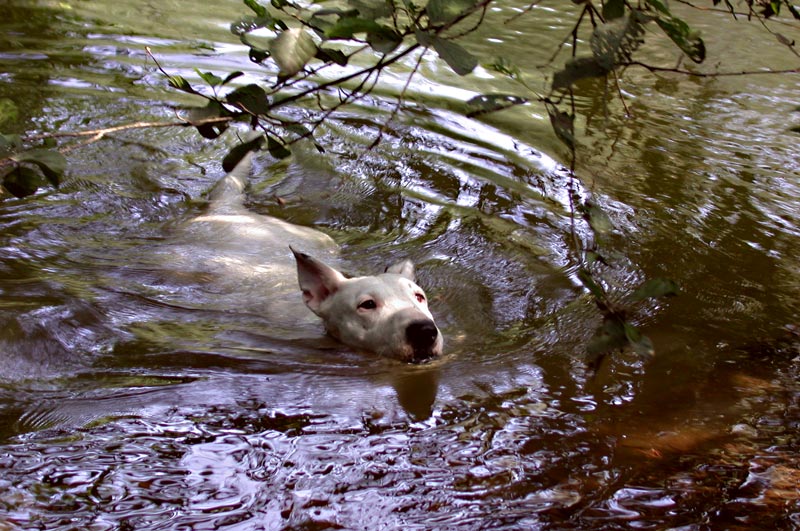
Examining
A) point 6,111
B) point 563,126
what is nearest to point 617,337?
point 563,126

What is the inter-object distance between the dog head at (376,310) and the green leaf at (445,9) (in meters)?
2.69

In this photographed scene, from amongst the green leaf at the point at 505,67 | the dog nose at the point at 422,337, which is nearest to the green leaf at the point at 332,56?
the green leaf at the point at 505,67

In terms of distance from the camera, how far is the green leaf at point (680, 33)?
320 cm

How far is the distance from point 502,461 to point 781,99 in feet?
31.4

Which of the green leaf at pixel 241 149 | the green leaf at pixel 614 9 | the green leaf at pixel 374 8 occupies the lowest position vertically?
the green leaf at pixel 241 149

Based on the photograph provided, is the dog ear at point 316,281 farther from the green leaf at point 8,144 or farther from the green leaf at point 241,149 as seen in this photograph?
the green leaf at point 8,144

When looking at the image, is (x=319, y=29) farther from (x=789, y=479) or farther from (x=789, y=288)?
(x=789, y=288)

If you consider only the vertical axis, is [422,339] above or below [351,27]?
below

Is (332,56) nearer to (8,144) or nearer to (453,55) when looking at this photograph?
(453,55)

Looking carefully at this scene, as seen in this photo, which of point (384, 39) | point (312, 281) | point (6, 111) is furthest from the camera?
point (312, 281)

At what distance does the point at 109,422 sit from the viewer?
4.51 m

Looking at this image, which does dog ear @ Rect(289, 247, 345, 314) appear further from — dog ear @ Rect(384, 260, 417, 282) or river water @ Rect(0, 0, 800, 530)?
dog ear @ Rect(384, 260, 417, 282)

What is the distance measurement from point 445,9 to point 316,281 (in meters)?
3.34

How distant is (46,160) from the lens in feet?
11.8
